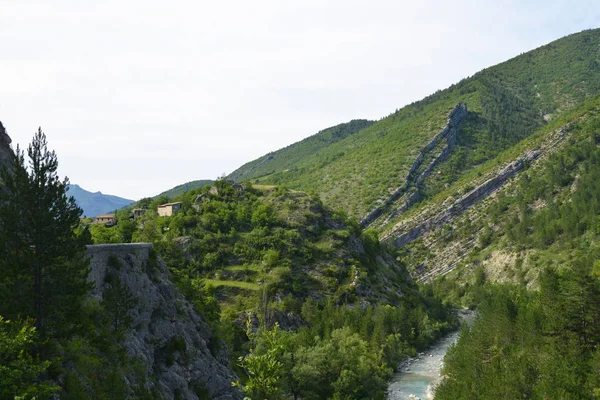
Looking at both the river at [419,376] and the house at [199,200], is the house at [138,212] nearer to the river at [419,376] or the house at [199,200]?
the house at [199,200]

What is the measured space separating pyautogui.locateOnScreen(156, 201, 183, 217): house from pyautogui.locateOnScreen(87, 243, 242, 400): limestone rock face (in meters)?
80.0

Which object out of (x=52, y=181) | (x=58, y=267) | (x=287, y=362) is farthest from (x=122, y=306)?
(x=287, y=362)

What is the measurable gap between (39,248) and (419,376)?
78.7m

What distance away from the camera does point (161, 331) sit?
51.8 m

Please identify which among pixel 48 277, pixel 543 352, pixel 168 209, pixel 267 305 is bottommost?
pixel 543 352

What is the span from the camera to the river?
276 feet

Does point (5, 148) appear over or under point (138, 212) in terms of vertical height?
over

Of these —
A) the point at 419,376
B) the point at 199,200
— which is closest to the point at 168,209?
the point at 199,200

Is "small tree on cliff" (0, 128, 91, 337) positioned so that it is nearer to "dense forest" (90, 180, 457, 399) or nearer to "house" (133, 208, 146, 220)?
"dense forest" (90, 180, 457, 399)

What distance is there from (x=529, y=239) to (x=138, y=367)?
549 feet

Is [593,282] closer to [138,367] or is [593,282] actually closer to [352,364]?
[352,364]

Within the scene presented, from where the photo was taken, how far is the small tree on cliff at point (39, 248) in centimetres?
3284

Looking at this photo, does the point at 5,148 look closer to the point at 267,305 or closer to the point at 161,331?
the point at 161,331

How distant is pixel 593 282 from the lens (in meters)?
67.0
